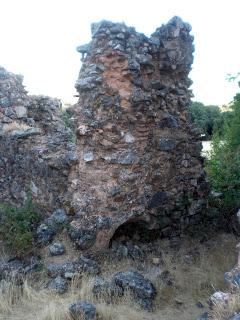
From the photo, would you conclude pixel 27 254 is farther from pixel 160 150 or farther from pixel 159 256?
pixel 160 150

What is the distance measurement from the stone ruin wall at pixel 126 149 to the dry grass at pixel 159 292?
0.55 meters

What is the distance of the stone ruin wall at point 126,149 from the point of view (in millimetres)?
A: 7109

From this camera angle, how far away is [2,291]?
635 centimetres

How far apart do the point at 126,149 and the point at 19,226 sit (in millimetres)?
2001

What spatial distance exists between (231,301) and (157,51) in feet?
14.8

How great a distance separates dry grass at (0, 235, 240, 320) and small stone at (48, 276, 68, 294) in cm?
10

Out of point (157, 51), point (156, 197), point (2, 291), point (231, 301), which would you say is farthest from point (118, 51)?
point (231, 301)

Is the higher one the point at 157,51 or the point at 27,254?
the point at 157,51

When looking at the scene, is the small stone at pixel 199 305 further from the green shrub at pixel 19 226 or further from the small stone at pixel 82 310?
the green shrub at pixel 19 226

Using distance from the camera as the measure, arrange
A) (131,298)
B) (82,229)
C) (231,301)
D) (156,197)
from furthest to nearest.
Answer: (156,197)
(82,229)
(131,298)
(231,301)

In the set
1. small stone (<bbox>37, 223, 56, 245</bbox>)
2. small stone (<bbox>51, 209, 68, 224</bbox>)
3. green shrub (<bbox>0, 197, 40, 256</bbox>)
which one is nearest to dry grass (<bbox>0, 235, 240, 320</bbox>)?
green shrub (<bbox>0, 197, 40, 256</bbox>)

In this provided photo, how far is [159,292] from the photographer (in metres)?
6.36

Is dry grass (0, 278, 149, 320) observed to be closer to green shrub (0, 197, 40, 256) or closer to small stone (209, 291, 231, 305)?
green shrub (0, 197, 40, 256)

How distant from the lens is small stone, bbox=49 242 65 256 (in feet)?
22.7
